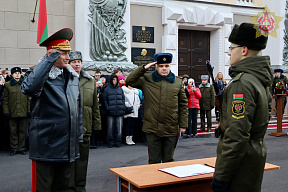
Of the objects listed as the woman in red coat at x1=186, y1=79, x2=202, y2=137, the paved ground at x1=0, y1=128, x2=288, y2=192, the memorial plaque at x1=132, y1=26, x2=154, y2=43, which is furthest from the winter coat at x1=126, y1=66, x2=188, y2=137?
the memorial plaque at x1=132, y1=26, x2=154, y2=43

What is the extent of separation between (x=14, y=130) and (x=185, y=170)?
6025 millimetres

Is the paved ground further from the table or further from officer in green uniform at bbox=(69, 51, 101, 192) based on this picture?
the table

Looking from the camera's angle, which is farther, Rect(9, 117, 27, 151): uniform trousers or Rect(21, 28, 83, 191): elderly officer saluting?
Rect(9, 117, 27, 151): uniform trousers

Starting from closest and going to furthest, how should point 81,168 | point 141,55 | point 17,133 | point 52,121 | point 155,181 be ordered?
1. point 155,181
2. point 52,121
3. point 81,168
4. point 17,133
5. point 141,55

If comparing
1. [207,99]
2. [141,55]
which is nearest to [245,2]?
[141,55]

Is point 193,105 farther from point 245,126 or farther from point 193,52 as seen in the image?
point 245,126

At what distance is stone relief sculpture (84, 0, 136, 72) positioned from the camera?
12.5 meters

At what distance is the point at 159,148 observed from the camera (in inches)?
202

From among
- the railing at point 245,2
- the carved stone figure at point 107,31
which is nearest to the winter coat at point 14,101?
the carved stone figure at point 107,31

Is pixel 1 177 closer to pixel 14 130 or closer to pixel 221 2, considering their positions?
pixel 14 130

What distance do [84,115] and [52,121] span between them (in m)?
1.74

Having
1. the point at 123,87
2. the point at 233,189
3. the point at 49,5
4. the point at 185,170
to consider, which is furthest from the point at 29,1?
the point at 233,189

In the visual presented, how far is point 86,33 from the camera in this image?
12453mm

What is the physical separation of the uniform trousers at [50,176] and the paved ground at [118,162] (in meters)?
2.05
